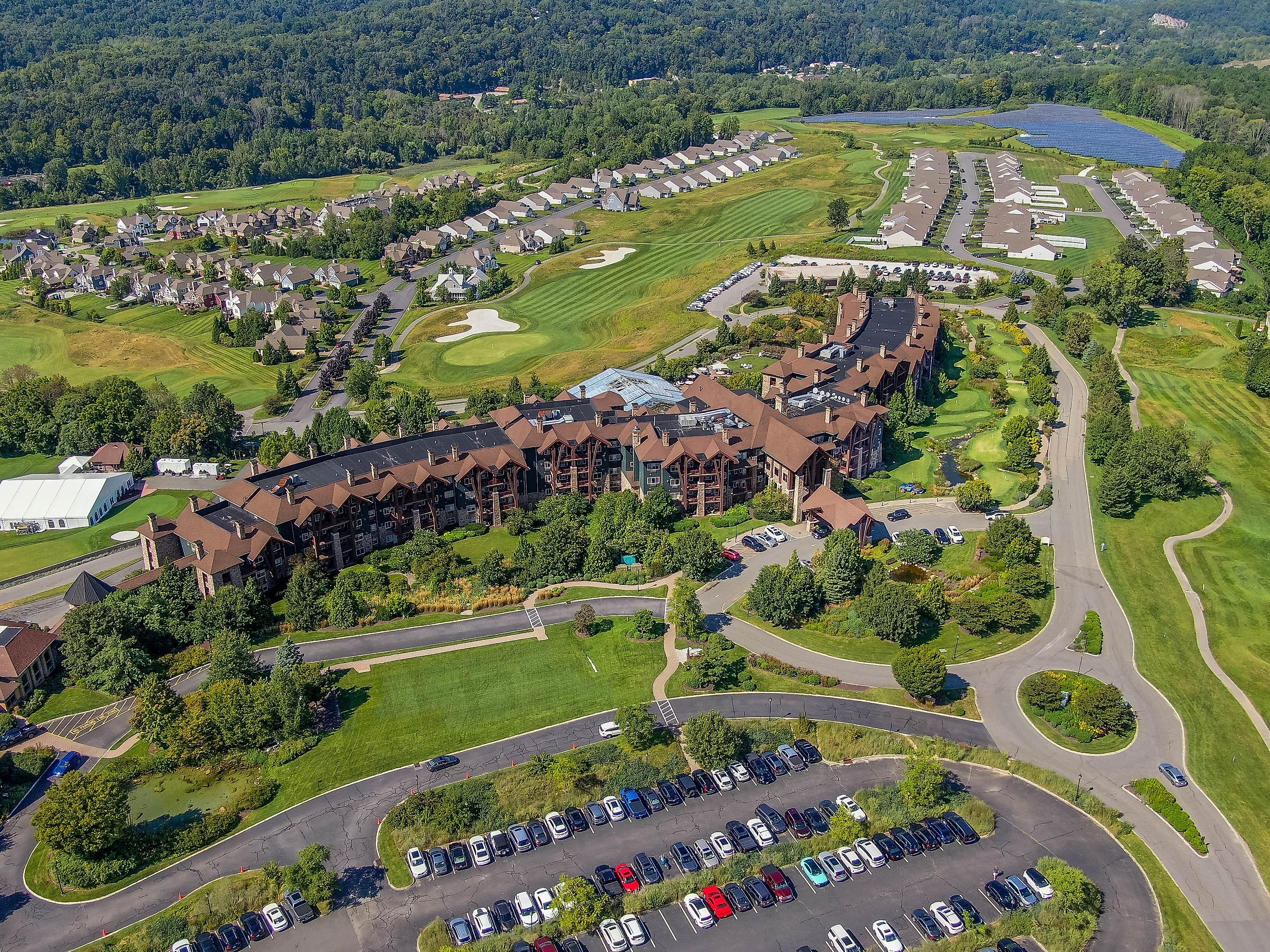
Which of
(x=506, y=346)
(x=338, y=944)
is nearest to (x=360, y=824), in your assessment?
(x=338, y=944)

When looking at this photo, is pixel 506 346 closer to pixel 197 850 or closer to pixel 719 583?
pixel 719 583

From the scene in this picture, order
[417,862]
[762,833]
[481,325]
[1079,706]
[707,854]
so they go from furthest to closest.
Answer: [481,325], [1079,706], [762,833], [707,854], [417,862]

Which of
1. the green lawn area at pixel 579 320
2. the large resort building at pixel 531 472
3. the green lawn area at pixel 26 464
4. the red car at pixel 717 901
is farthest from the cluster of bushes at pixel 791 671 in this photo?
the green lawn area at pixel 26 464

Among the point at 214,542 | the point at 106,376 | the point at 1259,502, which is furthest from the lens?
the point at 106,376

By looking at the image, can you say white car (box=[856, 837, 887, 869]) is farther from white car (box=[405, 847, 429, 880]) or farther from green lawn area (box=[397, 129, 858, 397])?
green lawn area (box=[397, 129, 858, 397])

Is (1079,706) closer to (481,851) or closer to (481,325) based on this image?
(481,851)

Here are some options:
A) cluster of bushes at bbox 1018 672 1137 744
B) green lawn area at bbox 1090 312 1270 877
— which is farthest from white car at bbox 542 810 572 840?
green lawn area at bbox 1090 312 1270 877

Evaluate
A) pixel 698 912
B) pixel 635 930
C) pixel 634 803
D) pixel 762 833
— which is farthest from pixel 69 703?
pixel 762 833
